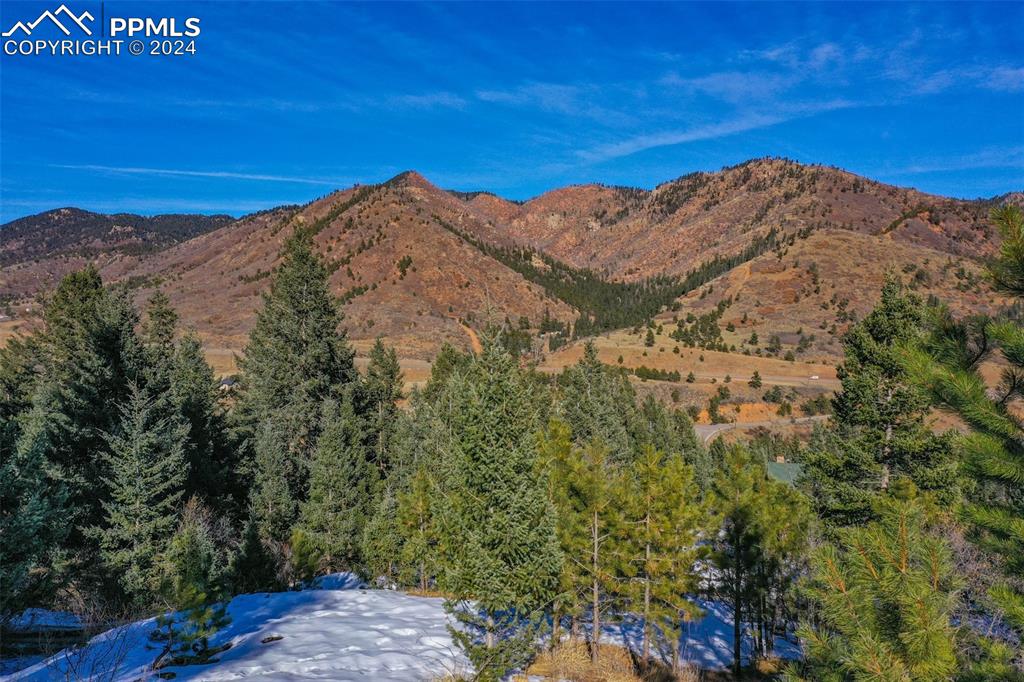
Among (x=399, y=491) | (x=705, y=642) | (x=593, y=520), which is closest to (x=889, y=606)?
(x=593, y=520)

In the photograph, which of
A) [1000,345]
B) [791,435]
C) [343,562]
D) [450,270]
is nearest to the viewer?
[1000,345]

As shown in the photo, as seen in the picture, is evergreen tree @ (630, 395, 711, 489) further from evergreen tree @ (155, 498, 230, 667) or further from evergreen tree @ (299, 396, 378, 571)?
evergreen tree @ (155, 498, 230, 667)

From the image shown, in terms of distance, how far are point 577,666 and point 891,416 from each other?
549 inches

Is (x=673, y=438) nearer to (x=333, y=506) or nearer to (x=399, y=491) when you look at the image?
(x=399, y=491)

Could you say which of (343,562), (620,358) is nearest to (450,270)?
(620,358)

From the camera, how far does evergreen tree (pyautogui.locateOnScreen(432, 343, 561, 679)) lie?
36.5 ft

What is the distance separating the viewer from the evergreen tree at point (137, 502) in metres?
17.2

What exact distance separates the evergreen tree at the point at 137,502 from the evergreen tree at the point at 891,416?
23229 millimetres

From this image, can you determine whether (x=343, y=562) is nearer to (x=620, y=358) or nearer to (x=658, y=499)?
(x=658, y=499)

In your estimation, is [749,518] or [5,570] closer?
[5,570]

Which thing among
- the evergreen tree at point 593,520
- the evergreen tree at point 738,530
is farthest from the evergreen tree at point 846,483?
the evergreen tree at point 593,520

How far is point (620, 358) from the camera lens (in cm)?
10162

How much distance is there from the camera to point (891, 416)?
65.5 feet

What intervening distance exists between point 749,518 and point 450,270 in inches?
5826
